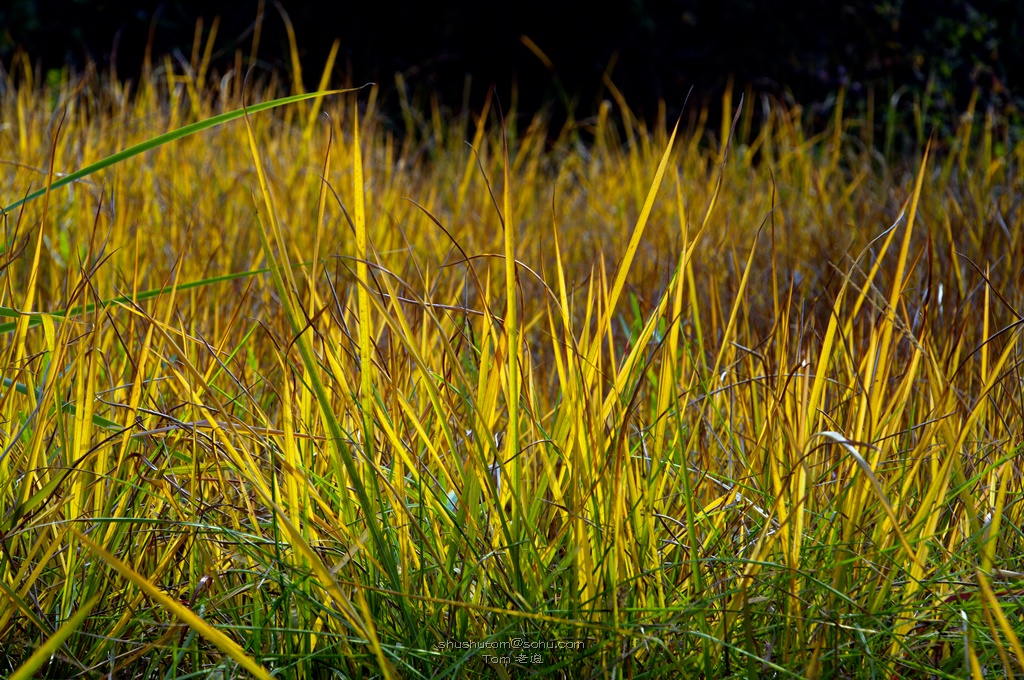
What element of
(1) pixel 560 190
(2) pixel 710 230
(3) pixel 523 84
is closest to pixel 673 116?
(3) pixel 523 84

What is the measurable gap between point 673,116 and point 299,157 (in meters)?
3.19

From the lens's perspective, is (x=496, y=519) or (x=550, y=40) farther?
(x=550, y=40)

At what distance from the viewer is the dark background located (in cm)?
519

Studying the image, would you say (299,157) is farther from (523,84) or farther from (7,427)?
(523,84)

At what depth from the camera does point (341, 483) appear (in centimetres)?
91

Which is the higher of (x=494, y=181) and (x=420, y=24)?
(x=420, y=24)

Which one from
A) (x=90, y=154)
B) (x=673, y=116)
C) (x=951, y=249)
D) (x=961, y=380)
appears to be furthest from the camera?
(x=673, y=116)

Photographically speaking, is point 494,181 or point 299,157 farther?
point 494,181

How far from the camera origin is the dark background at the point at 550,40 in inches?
204

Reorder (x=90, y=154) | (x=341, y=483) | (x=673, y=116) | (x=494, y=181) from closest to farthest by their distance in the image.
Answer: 1. (x=341, y=483)
2. (x=90, y=154)
3. (x=494, y=181)
4. (x=673, y=116)

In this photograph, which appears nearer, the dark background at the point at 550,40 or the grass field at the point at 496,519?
the grass field at the point at 496,519

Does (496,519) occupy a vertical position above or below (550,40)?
below

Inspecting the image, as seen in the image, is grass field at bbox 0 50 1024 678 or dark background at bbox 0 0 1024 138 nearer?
grass field at bbox 0 50 1024 678

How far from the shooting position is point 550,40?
18.4 ft
